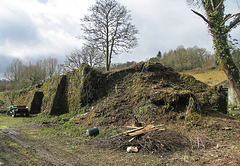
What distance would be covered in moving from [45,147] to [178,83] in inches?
310

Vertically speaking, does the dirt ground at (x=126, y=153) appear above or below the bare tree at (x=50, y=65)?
below

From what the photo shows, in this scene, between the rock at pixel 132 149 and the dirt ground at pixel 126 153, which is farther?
the rock at pixel 132 149

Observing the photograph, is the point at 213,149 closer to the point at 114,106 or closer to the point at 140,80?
the point at 114,106

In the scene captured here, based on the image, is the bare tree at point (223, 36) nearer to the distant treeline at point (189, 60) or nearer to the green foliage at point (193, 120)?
the green foliage at point (193, 120)

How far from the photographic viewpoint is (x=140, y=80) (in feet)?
33.7

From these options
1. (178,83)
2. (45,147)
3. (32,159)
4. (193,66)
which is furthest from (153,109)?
(193,66)

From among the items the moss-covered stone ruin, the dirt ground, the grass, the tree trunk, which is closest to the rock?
the dirt ground

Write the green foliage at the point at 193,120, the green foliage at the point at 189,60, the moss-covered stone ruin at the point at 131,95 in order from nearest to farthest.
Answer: the green foliage at the point at 193,120 < the moss-covered stone ruin at the point at 131,95 < the green foliage at the point at 189,60

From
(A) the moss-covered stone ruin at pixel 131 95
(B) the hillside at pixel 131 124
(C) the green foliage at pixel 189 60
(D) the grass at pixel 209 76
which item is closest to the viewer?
(B) the hillside at pixel 131 124

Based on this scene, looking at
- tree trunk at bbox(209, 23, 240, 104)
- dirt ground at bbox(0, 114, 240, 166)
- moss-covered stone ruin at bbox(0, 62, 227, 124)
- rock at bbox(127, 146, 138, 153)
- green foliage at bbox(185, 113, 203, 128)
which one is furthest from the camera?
moss-covered stone ruin at bbox(0, 62, 227, 124)

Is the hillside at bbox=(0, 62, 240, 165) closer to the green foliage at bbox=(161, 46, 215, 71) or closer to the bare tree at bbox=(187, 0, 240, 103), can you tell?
the bare tree at bbox=(187, 0, 240, 103)

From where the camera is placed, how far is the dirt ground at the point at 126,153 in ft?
13.5

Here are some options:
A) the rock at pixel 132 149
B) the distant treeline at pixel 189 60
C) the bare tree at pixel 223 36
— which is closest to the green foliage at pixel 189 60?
the distant treeline at pixel 189 60

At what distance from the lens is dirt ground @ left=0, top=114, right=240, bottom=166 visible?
412 centimetres
